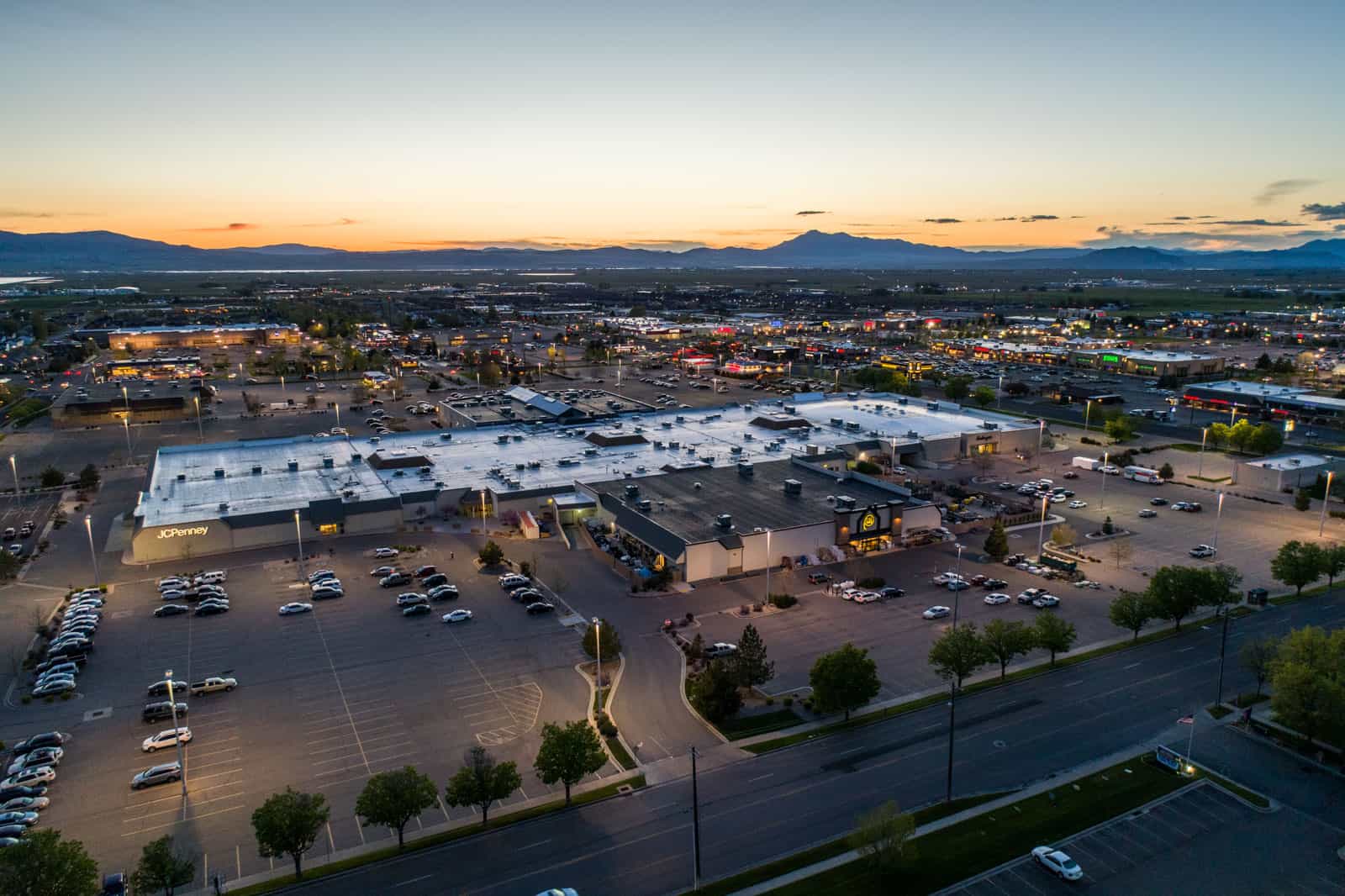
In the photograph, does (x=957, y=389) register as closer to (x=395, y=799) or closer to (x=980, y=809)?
(x=980, y=809)

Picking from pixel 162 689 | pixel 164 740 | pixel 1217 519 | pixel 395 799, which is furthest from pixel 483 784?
pixel 1217 519

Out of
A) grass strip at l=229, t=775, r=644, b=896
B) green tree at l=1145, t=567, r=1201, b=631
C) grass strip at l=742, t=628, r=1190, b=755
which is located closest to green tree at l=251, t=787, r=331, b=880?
grass strip at l=229, t=775, r=644, b=896

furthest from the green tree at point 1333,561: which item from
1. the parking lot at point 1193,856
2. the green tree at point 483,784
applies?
the green tree at point 483,784

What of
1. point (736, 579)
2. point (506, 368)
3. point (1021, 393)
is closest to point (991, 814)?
point (736, 579)

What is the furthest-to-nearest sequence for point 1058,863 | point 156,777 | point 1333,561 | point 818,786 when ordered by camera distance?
1. point 1333,561
2. point 156,777
3. point 818,786
4. point 1058,863

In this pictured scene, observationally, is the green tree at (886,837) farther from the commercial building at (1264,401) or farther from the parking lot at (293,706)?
the commercial building at (1264,401)

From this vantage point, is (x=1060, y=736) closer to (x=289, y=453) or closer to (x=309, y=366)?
(x=289, y=453)

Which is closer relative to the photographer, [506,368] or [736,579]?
[736,579]
